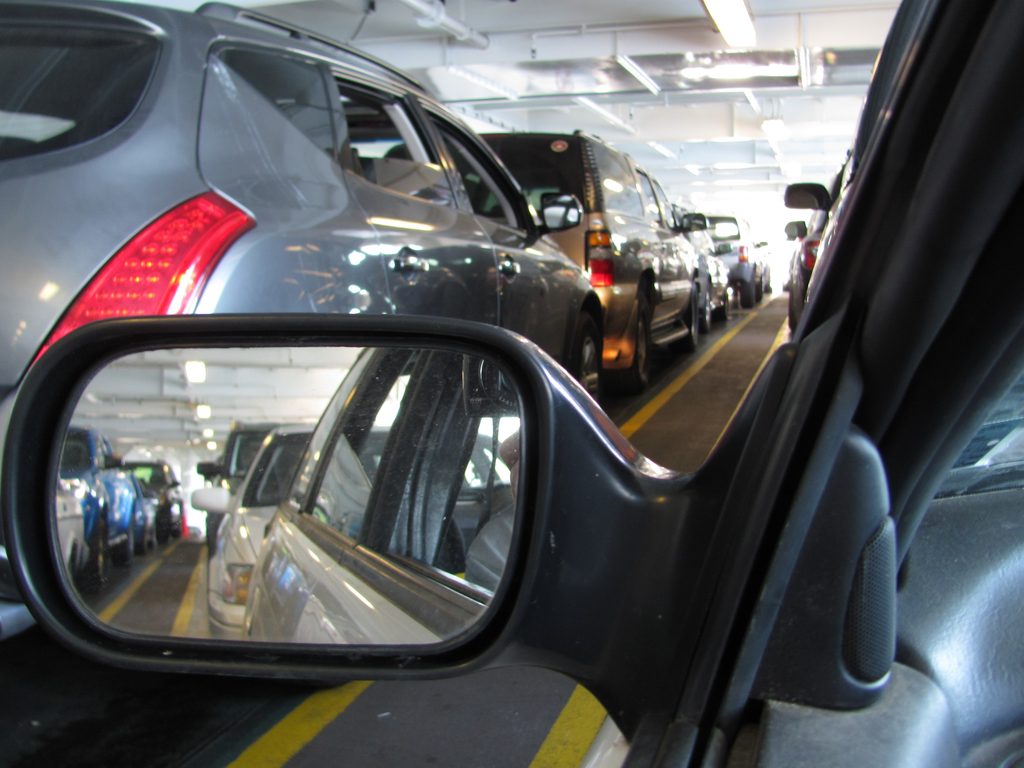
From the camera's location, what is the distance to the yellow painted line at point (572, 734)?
112 inches

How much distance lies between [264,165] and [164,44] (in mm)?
442

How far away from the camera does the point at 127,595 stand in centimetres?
131

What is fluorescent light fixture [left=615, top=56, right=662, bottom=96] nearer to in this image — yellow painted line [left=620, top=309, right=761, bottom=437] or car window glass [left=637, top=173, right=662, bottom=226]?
yellow painted line [left=620, top=309, right=761, bottom=437]

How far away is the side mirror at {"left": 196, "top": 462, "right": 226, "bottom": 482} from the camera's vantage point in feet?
4.76

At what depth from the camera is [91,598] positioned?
125 cm

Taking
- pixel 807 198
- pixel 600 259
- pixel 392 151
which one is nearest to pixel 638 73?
pixel 600 259

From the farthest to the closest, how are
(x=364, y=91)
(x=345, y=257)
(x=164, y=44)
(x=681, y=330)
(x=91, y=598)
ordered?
1. (x=681, y=330)
2. (x=364, y=91)
3. (x=345, y=257)
4. (x=164, y=44)
5. (x=91, y=598)

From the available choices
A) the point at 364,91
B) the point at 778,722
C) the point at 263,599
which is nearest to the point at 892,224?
the point at 778,722

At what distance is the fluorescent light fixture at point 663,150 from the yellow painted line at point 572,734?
26.9 m

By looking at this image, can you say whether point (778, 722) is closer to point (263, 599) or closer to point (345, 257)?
point (263, 599)

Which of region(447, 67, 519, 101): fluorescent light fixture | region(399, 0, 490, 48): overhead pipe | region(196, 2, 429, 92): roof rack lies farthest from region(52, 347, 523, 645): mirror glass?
region(447, 67, 519, 101): fluorescent light fixture

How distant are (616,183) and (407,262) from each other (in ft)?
18.3

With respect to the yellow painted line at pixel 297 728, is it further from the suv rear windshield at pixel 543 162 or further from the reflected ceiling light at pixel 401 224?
the suv rear windshield at pixel 543 162

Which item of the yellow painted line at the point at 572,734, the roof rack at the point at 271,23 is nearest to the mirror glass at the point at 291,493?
the yellow painted line at the point at 572,734
